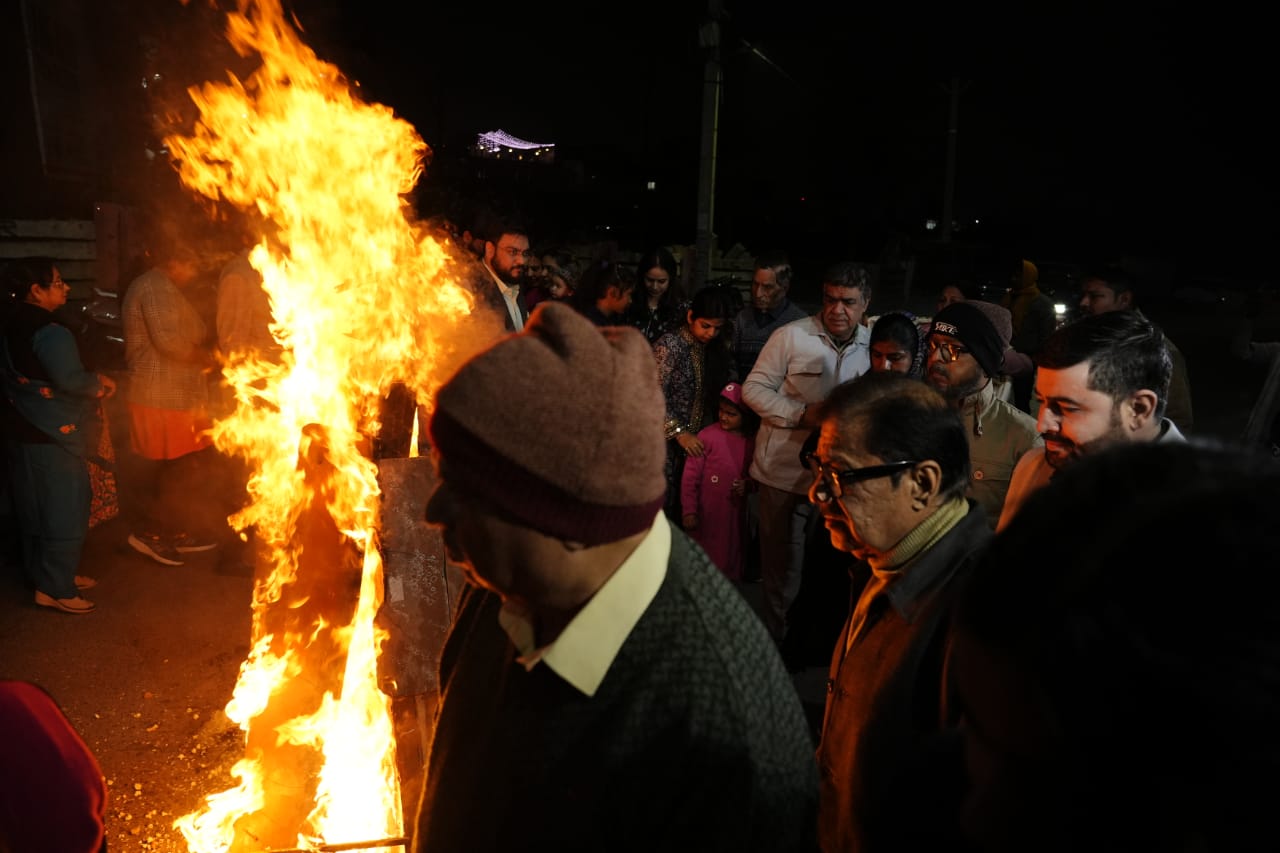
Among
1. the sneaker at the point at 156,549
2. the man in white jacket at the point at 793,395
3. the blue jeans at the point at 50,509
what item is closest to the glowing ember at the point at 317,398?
the sneaker at the point at 156,549

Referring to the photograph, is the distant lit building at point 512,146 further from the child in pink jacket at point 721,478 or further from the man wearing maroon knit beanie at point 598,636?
the man wearing maroon knit beanie at point 598,636

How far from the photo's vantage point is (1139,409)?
9.52ft

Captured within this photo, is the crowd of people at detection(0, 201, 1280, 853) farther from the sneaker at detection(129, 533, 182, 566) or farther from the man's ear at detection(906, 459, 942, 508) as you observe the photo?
the sneaker at detection(129, 533, 182, 566)

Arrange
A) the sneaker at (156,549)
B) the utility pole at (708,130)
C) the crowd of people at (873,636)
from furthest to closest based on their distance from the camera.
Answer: the utility pole at (708,130) → the sneaker at (156,549) → the crowd of people at (873,636)

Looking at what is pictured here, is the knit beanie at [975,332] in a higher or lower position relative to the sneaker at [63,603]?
higher

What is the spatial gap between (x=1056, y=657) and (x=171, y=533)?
838cm

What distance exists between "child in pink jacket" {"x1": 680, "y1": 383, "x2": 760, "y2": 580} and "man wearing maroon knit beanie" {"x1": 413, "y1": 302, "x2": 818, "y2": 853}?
4.79 meters

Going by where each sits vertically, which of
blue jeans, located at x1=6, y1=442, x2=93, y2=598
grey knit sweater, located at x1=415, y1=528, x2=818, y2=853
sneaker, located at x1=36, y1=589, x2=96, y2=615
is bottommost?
sneaker, located at x1=36, y1=589, x2=96, y2=615

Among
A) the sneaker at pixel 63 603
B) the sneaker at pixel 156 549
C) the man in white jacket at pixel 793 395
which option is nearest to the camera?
the man in white jacket at pixel 793 395

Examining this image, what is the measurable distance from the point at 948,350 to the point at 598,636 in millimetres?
3575

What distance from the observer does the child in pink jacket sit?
636 centimetres

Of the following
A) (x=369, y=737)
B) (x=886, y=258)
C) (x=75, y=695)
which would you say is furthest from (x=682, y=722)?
(x=886, y=258)

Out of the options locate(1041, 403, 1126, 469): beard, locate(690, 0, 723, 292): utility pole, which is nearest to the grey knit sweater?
locate(1041, 403, 1126, 469): beard

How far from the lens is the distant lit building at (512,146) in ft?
136
